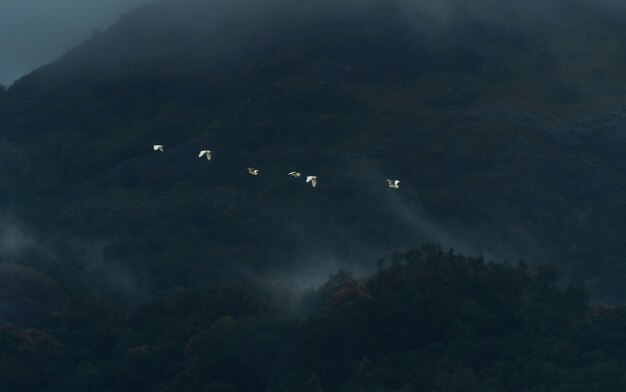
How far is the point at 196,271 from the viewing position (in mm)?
83500

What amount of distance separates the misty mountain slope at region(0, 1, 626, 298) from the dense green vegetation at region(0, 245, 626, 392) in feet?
27.6

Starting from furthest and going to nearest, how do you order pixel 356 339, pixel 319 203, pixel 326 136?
1. pixel 326 136
2. pixel 319 203
3. pixel 356 339

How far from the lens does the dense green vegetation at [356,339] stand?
6328 cm

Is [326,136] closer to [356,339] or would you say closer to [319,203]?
[319,203]

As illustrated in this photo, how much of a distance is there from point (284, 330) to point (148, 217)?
25140 millimetres

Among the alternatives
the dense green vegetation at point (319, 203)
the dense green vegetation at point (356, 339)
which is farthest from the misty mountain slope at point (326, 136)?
the dense green vegetation at point (356, 339)

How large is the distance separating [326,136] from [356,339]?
33.4 metres

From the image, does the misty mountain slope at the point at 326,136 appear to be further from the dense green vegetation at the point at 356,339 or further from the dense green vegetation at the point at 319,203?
the dense green vegetation at the point at 356,339

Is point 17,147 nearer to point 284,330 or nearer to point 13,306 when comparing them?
point 13,306

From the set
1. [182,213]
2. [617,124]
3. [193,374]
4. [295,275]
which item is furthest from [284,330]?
[617,124]

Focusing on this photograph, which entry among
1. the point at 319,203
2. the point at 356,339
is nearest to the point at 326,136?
the point at 319,203

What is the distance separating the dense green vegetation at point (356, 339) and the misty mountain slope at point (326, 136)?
331 inches

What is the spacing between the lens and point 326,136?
99062mm

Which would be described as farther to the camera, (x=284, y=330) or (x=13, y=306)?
(x=13, y=306)
